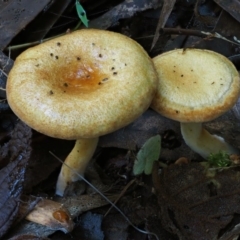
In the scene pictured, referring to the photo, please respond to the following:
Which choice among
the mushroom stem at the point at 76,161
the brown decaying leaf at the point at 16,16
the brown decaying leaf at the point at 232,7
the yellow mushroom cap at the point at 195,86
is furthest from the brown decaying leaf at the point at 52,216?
the brown decaying leaf at the point at 232,7

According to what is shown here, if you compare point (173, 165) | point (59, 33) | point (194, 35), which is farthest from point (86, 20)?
point (173, 165)

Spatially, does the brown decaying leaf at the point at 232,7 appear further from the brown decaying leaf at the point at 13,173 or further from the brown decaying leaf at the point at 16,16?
the brown decaying leaf at the point at 13,173

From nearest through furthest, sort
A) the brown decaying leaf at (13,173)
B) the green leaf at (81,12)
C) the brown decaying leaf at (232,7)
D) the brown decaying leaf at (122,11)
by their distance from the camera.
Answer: the brown decaying leaf at (13,173) < the brown decaying leaf at (232,7) < the green leaf at (81,12) < the brown decaying leaf at (122,11)

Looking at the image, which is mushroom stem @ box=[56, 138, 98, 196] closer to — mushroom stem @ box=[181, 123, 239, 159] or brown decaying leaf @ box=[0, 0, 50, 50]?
mushroom stem @ box=[181, 123, 239, 159]

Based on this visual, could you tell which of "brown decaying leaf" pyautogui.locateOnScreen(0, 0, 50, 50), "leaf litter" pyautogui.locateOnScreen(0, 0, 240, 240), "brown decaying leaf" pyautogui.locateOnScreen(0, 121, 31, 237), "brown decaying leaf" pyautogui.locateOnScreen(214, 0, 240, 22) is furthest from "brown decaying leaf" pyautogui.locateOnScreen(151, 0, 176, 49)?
"brown decaying leaf" pyautogui.locateOnScreen(0, 121, 31, 237)

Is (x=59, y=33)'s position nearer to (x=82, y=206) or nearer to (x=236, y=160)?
(x=82, y=206)

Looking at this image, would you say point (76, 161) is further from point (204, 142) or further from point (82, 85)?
point (204, 142)

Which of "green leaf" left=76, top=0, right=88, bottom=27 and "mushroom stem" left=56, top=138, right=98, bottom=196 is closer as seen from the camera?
"mushroom stem" left=56, top=138, right=98, bottom=196
